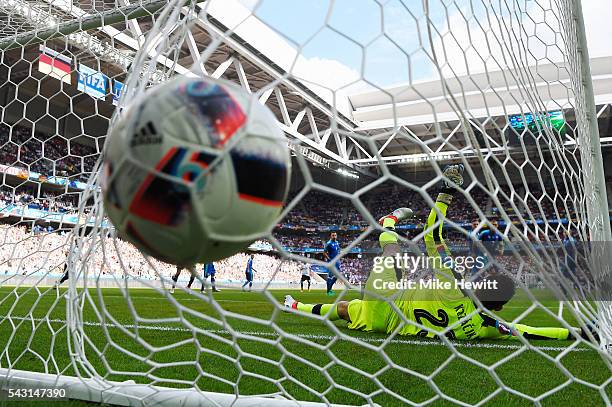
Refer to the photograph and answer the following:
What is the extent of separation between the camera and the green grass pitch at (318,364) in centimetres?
176

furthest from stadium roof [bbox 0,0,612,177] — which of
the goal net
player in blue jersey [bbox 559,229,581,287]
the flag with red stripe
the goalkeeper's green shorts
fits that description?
the goalkeeper's green shorts

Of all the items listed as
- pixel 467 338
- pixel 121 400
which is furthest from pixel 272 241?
pixel 467 338

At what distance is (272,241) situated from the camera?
149 centimetres

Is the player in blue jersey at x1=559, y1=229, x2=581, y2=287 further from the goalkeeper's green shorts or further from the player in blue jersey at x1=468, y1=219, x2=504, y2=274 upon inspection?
the goalkeeper's green shorts

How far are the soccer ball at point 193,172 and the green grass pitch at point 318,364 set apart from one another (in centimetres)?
41

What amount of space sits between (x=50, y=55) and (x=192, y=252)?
4533 mm

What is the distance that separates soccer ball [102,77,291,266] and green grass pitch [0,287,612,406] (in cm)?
41

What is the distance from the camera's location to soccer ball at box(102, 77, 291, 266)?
43.9 inches

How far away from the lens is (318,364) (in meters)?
2.76

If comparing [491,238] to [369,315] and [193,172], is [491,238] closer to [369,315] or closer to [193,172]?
[369,315]

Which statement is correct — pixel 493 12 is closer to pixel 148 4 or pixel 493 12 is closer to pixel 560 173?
pixel 560 173

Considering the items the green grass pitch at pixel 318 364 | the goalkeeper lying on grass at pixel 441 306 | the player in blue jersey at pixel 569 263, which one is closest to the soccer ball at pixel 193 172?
the green grass pitch at pixel 318 364

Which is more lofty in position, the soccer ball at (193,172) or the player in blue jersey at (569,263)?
the soccer ball at (193,172)

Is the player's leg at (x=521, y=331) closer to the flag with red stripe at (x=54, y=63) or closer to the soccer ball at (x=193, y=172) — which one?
the soccer ball at (x=193, y=172)
